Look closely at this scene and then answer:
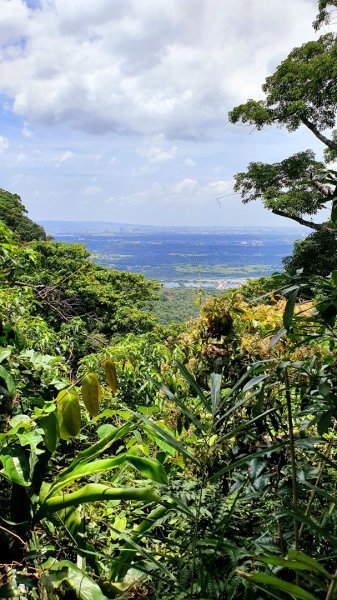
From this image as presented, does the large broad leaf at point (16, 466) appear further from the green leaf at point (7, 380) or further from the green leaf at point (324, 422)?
the green leaf at point (324, 422)

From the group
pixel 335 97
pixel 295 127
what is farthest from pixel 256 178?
pixel 335 97

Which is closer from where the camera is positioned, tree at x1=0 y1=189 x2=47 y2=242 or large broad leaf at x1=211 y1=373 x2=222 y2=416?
large broad leaf at x1=211 y1=373 x2=222 y2=416

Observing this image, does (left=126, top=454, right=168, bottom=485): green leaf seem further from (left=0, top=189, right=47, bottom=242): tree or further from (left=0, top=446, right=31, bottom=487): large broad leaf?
(left=0, top=189, right=47, bottom=242): tree

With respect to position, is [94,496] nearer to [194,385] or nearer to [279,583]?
[194,385]

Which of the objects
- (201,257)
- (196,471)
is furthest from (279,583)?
(201,257)

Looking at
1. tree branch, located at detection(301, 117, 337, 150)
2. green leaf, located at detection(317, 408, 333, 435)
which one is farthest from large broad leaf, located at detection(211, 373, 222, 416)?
tree branch, located at detection(301, 117, 337, 150)

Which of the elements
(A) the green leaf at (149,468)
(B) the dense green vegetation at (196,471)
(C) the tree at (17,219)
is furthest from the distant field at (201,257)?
(C) the tree at (17,219)

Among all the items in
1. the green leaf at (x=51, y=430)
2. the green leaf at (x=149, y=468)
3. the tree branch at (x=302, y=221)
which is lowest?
the green leaf at (x=149, y=468)
